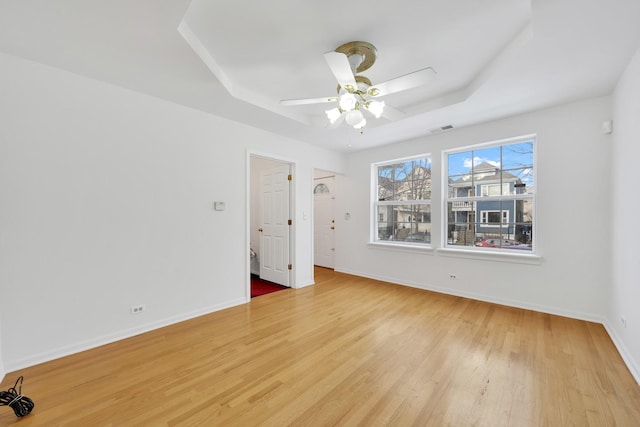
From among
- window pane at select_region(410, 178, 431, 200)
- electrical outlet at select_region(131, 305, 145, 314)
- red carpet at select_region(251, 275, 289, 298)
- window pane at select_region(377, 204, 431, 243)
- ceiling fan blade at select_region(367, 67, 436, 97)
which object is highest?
ceiling fan blade at select_region(367, 67, 436, 97)

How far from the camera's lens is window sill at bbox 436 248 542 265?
3.31m

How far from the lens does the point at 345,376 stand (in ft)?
6.60

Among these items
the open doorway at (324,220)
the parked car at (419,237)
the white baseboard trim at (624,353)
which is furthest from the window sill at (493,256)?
the open doorway at (324,220)

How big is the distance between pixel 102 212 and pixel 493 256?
186 inches

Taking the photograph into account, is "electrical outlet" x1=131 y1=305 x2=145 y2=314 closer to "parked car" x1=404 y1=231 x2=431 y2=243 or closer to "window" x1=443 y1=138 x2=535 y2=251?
"parked car" x1=404 y1=231 x2=431 y2=243

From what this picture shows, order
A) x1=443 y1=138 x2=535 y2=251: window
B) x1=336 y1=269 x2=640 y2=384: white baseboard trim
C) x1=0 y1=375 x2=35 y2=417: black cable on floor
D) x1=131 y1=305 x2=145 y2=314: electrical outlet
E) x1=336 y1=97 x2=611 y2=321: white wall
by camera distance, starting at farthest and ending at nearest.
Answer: x1=443 y1=138 x2=535 y2=251: window < x1=336 y1=97 x2=611 y2=321: white wall < x1=131 y1=305 x2=145 y2=314: electrical outlet < x1=336 y1=269 x2=640 y2=384: white baseboard trim < x1=0 y1=375 x2=35 y2=417: black cable on floor

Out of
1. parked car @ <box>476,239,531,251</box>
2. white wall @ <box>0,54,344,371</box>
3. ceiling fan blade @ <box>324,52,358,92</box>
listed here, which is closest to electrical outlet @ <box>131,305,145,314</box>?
white wall @ <box>0,54,344,371</box>

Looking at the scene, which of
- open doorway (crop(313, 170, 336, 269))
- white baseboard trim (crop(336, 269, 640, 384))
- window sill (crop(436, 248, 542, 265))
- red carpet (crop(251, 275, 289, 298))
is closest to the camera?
white baseboard trim (crop(336, 269, 640, 384))

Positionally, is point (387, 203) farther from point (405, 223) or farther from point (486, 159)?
point (486, 159)

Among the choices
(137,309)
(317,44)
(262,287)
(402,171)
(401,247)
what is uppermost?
(317,44)

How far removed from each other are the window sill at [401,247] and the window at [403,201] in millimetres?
133

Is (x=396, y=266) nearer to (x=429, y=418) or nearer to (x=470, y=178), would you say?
(x=470, y=178)

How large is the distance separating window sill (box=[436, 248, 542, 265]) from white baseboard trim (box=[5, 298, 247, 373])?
352cm

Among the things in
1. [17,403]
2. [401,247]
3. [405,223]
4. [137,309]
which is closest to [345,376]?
[17,403]
